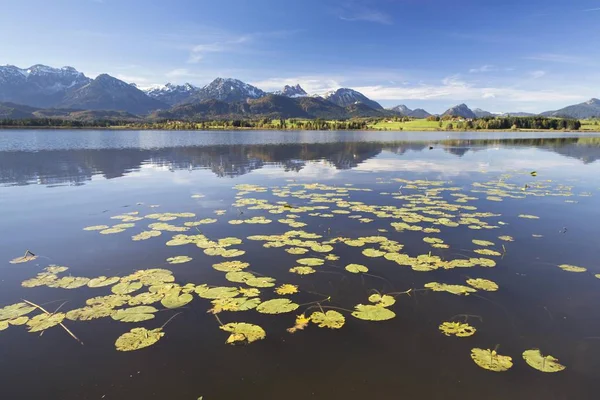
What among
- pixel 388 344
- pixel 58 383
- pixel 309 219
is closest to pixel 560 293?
pixel 388 344

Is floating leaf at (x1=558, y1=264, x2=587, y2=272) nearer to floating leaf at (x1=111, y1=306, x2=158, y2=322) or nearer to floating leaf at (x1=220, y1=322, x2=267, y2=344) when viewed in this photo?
floating leaf at (x1=220, y1=322, x2=267, y2=344)

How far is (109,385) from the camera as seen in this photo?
5.97 metres

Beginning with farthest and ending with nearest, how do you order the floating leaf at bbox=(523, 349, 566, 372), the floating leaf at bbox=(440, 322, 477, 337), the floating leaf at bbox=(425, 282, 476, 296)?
the floating leaf at bbox=(425, 282, 476, 296), the floating leaf at bbox=(440, 322, 477, 337), the floating leaf at bbox=(523, 349, 566, 372)

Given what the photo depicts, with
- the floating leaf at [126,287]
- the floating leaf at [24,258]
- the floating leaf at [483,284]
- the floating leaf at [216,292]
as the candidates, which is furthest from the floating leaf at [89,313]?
the floating leaf at [483,284]

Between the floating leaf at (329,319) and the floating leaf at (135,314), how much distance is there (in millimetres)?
3964

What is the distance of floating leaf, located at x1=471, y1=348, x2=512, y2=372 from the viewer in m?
6.45

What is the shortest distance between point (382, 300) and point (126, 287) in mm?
7082

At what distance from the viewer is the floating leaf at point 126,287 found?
9117mm

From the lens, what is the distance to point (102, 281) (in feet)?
31.9

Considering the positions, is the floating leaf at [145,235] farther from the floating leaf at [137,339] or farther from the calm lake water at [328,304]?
the floating leaf at [137,339]

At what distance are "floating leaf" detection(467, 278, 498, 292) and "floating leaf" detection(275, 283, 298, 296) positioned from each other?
5154 millimetres

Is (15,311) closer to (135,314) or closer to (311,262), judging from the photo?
(135,314)

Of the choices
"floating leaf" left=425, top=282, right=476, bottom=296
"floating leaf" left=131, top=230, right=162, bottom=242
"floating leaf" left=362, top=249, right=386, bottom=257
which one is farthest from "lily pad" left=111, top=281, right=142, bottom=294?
"floating leaf" left=425, top=282, right=476, bottom=296

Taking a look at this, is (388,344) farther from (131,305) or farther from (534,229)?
(534,229)
